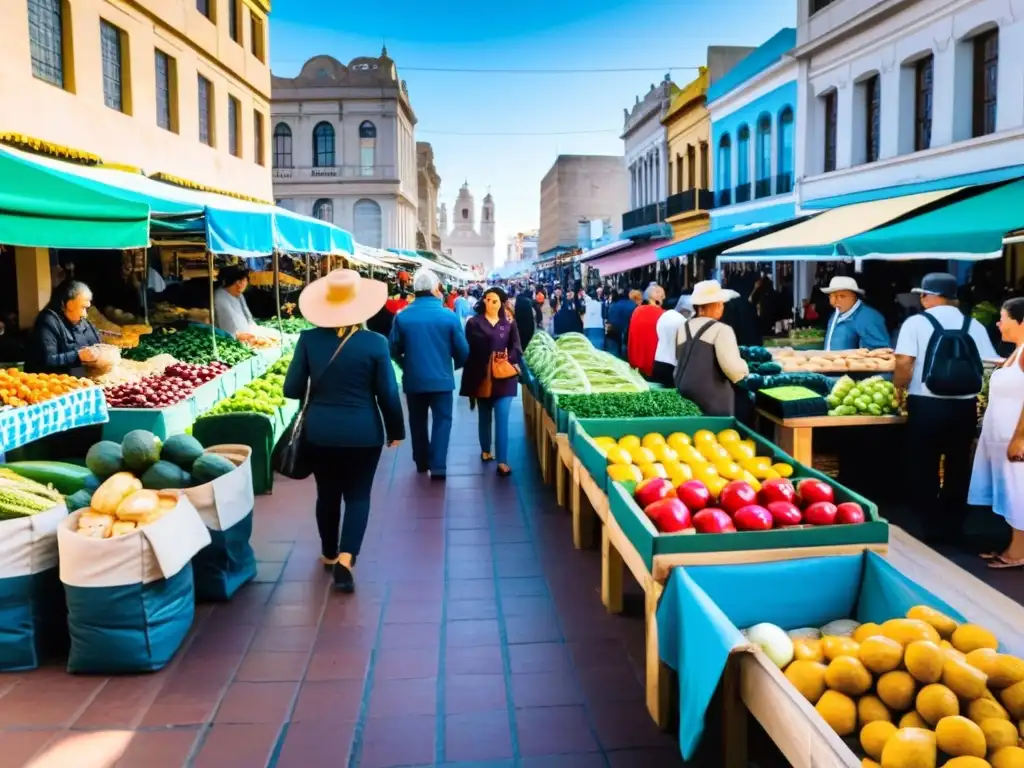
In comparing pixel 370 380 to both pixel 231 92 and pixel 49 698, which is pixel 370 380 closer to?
pixel 49 698

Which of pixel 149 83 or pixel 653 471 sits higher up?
pixel 149 83

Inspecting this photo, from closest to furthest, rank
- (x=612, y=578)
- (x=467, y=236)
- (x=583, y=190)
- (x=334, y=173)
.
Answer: (x=612, y=578) < (x=334, y=173) < (x=583, y=190) < (x=467, y=236)

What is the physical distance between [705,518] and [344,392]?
86.0 inches

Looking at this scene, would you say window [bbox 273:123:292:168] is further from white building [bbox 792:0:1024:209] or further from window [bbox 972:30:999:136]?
window [bbox 972:30:999:136]

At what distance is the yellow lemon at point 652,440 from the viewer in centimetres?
540

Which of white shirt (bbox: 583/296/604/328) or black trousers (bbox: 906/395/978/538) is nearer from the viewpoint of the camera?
black trousers (bbox: 906/395/978/538)

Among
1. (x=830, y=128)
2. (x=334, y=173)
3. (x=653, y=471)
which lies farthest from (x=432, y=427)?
(x=334, y=173)

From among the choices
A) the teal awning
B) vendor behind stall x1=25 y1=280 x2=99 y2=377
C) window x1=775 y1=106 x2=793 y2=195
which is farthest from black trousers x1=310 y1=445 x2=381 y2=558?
window x1=775 y1=106 x2=793 y2=195

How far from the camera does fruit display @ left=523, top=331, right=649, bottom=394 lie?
7062mm

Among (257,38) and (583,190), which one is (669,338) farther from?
(583,190)

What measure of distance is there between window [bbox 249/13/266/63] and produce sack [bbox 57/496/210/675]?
69.5ft

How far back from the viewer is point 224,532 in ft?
15.7

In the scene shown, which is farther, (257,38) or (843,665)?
(257,38)

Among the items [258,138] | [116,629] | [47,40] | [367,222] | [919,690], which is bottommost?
[116,629]
